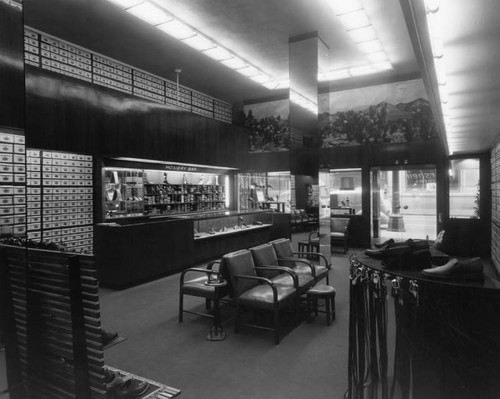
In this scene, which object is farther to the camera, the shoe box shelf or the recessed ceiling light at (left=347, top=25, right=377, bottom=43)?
the shoe box shelf

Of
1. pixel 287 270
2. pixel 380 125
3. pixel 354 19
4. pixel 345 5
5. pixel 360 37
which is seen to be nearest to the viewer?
pixel 287 270

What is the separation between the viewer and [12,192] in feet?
6.58

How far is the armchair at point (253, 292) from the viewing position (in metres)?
3.71

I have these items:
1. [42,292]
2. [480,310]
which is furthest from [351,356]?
[42,292]

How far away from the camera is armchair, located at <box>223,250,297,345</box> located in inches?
146

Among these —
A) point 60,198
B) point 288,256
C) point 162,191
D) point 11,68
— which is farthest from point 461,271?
point 162,191

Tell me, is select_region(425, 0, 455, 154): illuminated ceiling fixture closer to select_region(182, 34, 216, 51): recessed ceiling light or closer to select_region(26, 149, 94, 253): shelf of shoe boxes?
select_region(182, 34, 216, 51): recessed ceiling light

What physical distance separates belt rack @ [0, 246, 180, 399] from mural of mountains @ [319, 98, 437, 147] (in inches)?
331

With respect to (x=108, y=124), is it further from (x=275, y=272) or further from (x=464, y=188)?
(x=464, y=188)

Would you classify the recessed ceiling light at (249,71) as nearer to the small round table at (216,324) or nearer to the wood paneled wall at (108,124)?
the wood paneled wall at (108,124)

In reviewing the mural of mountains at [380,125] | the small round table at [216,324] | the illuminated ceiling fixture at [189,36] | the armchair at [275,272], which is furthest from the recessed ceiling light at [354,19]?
the small round table at [216,324]

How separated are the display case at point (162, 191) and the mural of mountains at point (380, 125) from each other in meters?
3.59

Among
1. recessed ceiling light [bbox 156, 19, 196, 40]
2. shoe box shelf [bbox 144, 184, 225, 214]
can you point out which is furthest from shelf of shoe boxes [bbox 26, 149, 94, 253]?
recessed ceiling light [bbox 156, 19, 196, 40]

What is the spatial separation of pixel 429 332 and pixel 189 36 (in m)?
6.72
